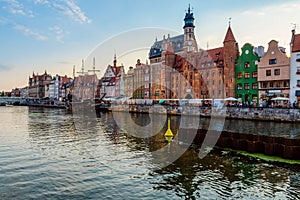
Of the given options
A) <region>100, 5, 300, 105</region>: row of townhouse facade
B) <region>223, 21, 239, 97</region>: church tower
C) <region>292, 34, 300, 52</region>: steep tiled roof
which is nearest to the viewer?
<region>292, 34, 300, 52</region>: steep tiled roof

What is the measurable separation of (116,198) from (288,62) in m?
61.8

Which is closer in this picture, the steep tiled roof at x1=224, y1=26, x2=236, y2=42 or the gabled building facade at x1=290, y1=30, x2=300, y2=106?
the gabled building facade at x1=290, y1=30, x2=300, y2=106

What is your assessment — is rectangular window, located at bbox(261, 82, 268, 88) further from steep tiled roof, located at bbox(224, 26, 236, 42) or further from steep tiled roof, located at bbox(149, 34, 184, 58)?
steep tiled roof, located at bbox(149, 34, 184, 58)

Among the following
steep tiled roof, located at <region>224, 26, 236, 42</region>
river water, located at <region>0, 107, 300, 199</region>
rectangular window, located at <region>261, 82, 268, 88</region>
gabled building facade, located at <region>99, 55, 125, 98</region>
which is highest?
steep tiled roof, located at <region>224, 26, 236, 42</region>

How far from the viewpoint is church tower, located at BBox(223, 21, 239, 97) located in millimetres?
79500

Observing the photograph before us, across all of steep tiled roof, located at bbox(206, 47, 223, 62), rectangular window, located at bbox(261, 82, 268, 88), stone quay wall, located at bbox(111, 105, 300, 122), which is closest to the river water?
stone quay wall, located at bbox(111, 105, 300, 122)

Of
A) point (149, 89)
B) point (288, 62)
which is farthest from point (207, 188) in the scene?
point (149, 89)

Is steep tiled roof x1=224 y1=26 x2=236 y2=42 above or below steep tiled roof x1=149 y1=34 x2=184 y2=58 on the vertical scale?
below

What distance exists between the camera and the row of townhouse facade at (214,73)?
6562 cm

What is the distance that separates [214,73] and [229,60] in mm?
6417

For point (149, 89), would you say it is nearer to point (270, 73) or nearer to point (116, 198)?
point (270, 73)

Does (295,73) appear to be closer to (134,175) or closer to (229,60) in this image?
(229,60)

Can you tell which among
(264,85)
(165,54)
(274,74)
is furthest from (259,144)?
(165,54)

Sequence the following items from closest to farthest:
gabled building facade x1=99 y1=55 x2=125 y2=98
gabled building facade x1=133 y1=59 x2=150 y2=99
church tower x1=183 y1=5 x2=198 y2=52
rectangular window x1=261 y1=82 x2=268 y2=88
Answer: rectangular window x1=261 y1=82 x2=268 y2=88 → church tower x1=183 y1=5 x2=198 y2=52 → gabled building facade x1=133 y1=59 x2=150 y2=99 → gabled building facade x1=99 y1=55 x2=125 y2=98
